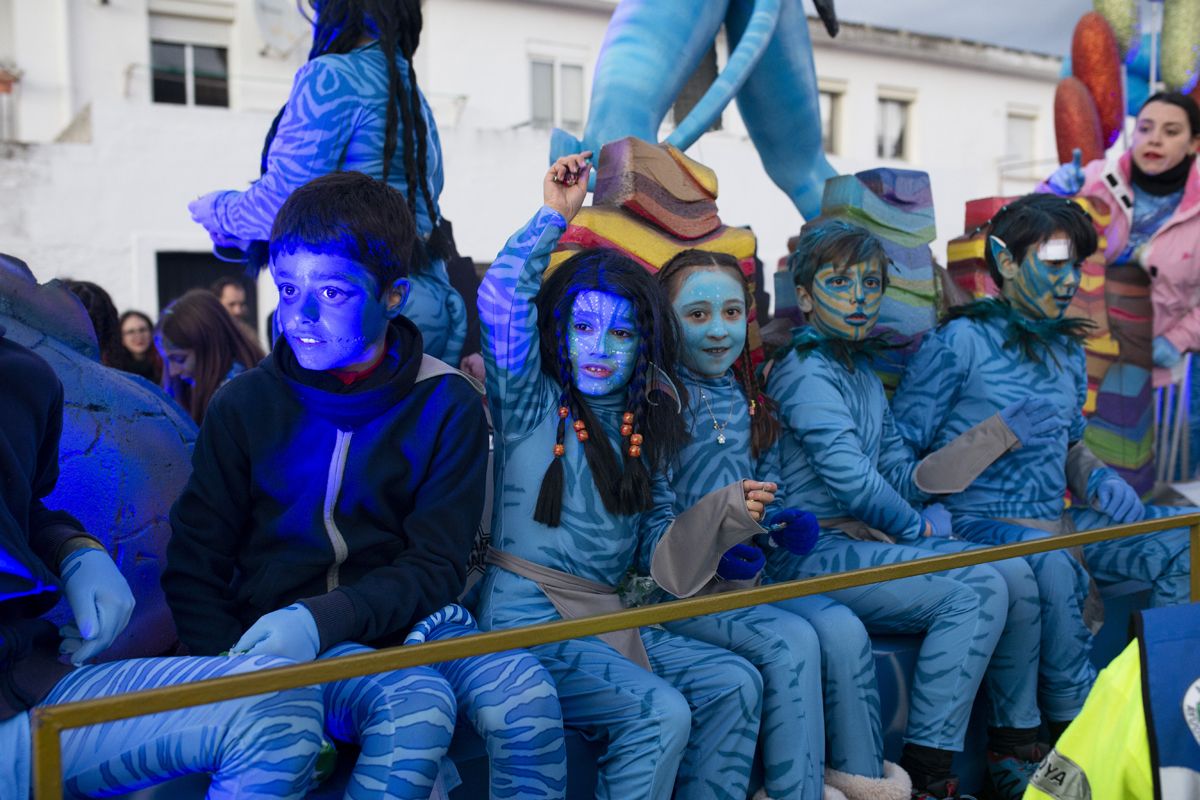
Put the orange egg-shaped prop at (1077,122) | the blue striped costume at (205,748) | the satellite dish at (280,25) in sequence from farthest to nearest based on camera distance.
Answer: the satellite dish at (280,25) < the orange egg-shaped prop at (1077,122) < the blue striped costume at (205,748)

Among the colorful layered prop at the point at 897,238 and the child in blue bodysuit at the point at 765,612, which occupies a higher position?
the colorful layered prop at the point at 897,238

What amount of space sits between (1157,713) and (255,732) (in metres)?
1.06

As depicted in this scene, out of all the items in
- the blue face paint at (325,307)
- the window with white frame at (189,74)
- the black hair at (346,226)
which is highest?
the window with white frame at (189,74)

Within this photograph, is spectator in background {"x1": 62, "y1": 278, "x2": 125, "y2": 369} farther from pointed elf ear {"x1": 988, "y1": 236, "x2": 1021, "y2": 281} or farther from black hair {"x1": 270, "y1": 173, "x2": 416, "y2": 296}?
pointed elf ear {"x1": 988, "y1": 236, "x2": 1021, "y2": 281}

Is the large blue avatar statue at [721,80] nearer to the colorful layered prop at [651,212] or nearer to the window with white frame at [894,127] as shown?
the colorful layered prop at [651,212]

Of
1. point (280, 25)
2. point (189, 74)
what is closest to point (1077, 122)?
point (280, 25)

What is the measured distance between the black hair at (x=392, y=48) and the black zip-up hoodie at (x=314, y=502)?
581 mm

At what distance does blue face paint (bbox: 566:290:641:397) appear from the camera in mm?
2021

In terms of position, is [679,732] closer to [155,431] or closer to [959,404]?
[155,431]

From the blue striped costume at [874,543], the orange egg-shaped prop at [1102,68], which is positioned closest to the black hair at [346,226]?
the blue striped costume at [874,543]

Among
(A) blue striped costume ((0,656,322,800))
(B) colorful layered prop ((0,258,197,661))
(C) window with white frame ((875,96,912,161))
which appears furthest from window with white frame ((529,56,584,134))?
(A) blue striped costume ((0,656,322,800))

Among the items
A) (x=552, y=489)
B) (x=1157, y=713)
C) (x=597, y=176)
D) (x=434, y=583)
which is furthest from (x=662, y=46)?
(x=1157, y=713)

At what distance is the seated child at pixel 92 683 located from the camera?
1389 millimetres

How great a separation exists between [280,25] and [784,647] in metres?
9.37
